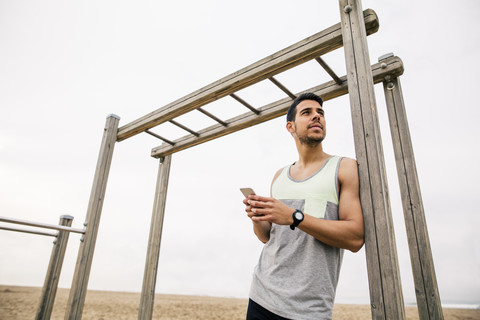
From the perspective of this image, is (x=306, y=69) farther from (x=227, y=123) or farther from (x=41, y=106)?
(x=41, y=106)

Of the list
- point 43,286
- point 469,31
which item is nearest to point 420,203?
point 43,286

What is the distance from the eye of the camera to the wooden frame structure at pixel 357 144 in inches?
47.8

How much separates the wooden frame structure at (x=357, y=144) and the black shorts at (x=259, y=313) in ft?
1.42

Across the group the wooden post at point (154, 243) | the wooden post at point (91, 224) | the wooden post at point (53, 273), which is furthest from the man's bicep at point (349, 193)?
the wooden post at point (53, 273)

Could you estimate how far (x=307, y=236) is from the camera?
4.22 feet

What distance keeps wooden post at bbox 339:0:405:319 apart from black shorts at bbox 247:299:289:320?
43 cm

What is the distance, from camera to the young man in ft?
3.76

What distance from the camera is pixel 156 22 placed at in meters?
9.31

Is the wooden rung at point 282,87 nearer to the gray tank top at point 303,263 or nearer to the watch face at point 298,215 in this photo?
the gray tank top at point 303,263

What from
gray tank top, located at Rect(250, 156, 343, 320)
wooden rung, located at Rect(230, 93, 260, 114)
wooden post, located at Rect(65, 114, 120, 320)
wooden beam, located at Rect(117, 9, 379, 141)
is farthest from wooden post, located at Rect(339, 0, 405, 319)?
wooden post, located at Rect(65, 114, 120, 320)

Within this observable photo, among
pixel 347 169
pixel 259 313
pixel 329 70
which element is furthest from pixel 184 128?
pixel 259 313

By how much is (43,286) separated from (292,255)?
12.4 feet

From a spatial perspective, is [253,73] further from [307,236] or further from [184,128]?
[307,236]

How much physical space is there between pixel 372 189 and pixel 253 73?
1.49 meters
